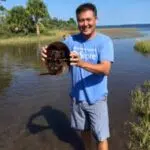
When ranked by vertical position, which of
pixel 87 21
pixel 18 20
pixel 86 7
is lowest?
pixel 18 20

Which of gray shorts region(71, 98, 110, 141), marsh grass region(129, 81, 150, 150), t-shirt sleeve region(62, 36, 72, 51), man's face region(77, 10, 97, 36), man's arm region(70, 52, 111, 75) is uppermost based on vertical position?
man's face region(77, 10, 97, 36)

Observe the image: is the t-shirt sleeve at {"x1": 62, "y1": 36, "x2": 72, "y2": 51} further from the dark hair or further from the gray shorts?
the gray shorts

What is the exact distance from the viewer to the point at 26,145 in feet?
26.2

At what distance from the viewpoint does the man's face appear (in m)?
5.22

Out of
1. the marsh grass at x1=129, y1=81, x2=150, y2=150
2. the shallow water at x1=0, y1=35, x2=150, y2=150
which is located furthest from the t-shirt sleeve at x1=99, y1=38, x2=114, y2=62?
the shallow water at x1=0, y1=35, x2=150, y2=150

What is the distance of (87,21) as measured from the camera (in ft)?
17.1

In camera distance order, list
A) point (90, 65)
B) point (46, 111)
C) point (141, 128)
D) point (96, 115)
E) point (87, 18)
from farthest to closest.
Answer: point (46, 111)
point (141, 128)
point (96, 115)
point (87, 18)
point (90, 65)

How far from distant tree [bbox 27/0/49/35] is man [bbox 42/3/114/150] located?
215 ft

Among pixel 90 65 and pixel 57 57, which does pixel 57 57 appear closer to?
pixel 57 57

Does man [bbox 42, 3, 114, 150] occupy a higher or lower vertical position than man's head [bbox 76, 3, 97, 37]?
lower

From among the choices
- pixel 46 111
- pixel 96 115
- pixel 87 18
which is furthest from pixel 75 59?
pixel 46 111

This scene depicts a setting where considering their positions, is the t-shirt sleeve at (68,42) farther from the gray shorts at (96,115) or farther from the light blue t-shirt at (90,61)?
the gray shorts at (96,115)

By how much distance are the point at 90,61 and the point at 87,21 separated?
0.58 m

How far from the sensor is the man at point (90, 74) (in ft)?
17.1
